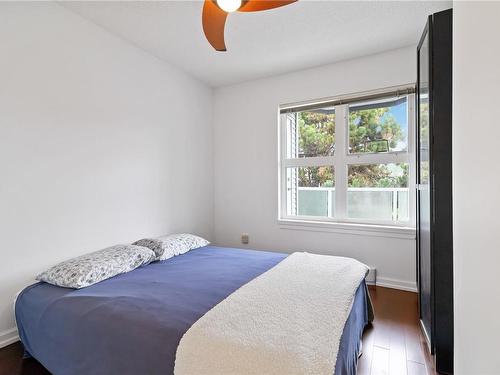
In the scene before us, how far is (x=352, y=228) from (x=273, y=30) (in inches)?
86.6

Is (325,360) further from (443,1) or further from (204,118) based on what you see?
(204,118)

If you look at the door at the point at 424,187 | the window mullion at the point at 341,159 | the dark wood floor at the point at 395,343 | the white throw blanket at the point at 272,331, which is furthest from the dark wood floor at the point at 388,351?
the window mullion at the point at 341,159

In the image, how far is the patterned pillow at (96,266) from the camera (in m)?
1.84

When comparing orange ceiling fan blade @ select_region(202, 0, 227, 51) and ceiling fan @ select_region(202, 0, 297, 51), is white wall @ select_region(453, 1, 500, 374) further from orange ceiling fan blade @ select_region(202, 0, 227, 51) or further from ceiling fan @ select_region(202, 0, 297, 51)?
orange ceiling fan blade @ select_region(202, 0, 227, 51)

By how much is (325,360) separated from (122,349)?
3.13 feet

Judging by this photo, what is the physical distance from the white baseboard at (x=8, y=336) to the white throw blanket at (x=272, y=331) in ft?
5.38

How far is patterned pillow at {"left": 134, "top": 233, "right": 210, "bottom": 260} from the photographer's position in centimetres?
251

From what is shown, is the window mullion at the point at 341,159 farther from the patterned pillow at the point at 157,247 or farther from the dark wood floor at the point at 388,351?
the patterned pillow at the point at 157,247

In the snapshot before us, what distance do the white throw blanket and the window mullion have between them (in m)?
1.51

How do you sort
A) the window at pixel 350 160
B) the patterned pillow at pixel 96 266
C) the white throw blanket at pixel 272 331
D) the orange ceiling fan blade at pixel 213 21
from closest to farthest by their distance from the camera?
the white throw blanket at pixel 272 331, the orange ceiling fan blade at pixel 213 21, the patterned pillow at pixel 96 266, the window at pixel 350 160

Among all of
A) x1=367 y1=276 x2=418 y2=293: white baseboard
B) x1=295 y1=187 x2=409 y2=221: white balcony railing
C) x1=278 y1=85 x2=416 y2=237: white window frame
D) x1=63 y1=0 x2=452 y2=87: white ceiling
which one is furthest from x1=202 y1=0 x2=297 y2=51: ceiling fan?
x1=367 y1=276 x2=418 y2=293: white baseboard

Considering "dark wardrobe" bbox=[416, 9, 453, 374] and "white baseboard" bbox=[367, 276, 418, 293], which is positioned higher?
"dark wardrobe" bbox=[416, 9, 453, 374]

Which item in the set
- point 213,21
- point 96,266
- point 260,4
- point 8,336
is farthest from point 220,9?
point 8,336

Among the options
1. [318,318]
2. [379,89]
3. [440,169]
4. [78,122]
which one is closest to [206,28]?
[78,122]
